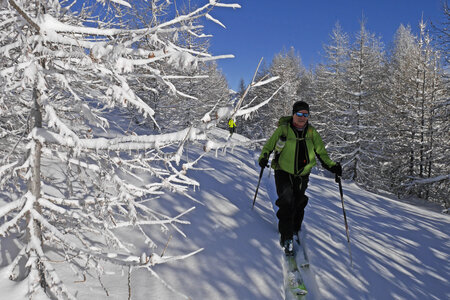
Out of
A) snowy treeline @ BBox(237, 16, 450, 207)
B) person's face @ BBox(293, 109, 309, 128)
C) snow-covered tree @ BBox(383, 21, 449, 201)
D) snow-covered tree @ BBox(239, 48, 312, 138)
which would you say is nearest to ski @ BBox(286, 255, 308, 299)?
person's face @ BBox(293, 109, 309, 128)

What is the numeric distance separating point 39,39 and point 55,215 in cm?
183

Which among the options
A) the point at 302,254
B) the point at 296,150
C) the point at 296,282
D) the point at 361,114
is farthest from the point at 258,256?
the point at 361,114

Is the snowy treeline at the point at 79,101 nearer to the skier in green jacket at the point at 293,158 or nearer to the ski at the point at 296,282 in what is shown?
the ski at the point at 296,282

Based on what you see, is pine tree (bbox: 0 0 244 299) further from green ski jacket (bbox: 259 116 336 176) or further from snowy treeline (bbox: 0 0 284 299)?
green ski jacket (bbox: 259 116 336 176)

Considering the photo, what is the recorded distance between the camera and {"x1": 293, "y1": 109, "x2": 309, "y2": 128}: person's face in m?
3.92

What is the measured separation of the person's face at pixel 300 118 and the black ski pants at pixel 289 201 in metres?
0.79

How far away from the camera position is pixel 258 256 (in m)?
3.37

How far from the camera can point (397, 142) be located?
19.1m

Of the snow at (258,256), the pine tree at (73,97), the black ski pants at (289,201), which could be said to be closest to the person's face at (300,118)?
the black ski pants at (289,201)

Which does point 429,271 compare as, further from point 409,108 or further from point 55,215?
point 409,108

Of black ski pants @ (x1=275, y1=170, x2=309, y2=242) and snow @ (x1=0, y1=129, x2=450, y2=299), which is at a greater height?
black ski pants @ (x1=275, y1=170, x2=309, y2=242)

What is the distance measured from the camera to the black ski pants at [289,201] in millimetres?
3865

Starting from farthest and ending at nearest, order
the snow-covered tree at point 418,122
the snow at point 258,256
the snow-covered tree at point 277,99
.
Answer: the snow-covered tree at point 277,99
the snow-covered tree at point 418,122
the snow at point 258,256

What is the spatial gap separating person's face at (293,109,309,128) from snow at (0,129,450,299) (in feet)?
3.78
